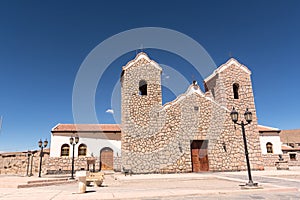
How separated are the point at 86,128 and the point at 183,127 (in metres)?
11.2

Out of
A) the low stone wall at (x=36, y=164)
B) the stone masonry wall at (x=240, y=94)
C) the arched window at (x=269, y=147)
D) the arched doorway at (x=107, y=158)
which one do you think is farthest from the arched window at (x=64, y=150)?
the arched window at (x=269, y=147)

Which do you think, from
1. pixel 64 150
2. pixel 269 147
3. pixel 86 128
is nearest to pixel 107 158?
pixel 86 128

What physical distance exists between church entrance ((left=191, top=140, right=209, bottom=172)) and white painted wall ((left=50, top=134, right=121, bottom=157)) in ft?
29.3

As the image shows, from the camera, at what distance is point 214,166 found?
46.0 ft

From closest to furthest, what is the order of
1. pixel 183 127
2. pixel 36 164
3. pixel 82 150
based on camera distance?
pixel 183 127 → pixel 82 150 → pixel 36 164

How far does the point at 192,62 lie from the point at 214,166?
719 centimetres

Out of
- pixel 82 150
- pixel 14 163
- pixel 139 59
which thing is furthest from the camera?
pixel 14 163

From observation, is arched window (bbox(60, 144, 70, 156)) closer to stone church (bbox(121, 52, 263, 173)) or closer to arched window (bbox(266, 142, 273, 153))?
stone church (bbox(121, 52, 263, 173))

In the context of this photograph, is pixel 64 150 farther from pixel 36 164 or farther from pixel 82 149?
pixel 36 164

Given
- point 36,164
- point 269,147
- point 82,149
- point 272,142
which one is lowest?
point 36,164

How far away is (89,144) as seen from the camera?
67.3ft

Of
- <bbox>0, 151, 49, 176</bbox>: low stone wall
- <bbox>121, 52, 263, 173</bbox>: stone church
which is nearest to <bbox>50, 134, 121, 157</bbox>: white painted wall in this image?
<bbox>0, 151, 49, 176</bbox>: low stone wall

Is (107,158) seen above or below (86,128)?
below

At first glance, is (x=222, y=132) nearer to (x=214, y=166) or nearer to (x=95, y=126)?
(x=214, y=166)
